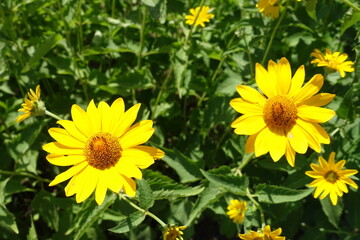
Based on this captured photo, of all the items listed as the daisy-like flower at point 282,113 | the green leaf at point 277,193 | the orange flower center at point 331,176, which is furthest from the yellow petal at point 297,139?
the orange flower center at point 331,176

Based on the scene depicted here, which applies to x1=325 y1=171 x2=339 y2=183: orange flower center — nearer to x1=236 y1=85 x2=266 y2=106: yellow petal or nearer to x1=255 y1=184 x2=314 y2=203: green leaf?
x1=255 y1=184 x2=314 y2=203: green leaf

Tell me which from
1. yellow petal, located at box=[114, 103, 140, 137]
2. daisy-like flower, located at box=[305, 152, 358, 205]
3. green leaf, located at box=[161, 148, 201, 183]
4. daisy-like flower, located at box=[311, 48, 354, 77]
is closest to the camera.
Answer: yellow petal, located at box=[114, 103, 140, 137]

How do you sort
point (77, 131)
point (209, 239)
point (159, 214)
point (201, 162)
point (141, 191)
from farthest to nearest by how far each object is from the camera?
1. point (209, 239)
2. point (159, 214)
3. point (201, 162)
4. point (77, 131)
5. point (141, 191)

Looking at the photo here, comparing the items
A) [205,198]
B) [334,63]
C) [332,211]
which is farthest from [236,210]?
[334,63]

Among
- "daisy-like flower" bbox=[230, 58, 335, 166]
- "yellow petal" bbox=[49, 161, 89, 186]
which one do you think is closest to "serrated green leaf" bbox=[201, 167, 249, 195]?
"daisy-like flower" bbox=[230, 58, 335, 166]

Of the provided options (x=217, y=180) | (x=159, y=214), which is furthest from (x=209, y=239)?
(x=217, y=180)

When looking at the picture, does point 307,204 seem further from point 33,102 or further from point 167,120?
point 33,102
